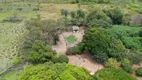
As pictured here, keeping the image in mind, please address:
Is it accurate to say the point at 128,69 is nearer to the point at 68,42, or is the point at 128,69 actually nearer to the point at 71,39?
the point at 68,42

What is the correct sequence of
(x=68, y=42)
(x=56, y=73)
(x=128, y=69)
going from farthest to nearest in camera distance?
(x=68, y=42)
(x=128, y=69)
(x=56, y=73)

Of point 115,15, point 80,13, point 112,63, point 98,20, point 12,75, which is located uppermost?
point 80,13

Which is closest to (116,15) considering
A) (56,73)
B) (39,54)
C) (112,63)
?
(112,63)

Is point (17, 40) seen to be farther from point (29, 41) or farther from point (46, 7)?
point (46, 7)

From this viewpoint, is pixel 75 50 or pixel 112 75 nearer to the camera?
pixel 112 75

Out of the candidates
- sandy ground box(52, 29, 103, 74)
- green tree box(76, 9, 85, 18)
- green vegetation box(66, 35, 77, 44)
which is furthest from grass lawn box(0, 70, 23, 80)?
green tree box(76, 9, 85, 18)

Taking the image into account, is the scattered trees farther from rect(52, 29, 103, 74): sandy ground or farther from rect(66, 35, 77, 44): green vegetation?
rect(52, 29, 103, 74): sandy ground

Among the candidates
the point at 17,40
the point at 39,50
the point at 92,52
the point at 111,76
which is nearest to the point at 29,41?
the point at 39,50

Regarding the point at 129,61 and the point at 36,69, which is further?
the point at 129,61
